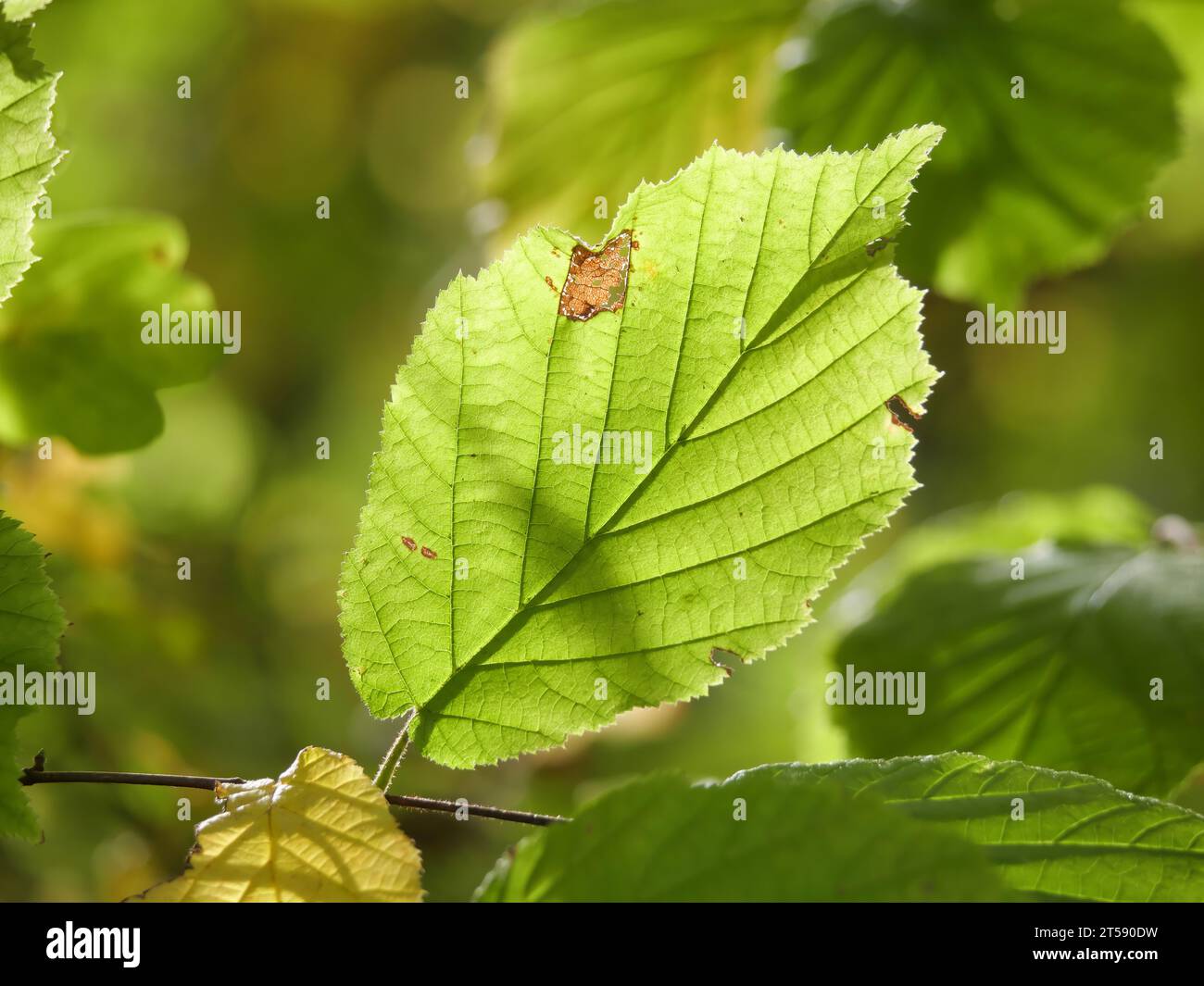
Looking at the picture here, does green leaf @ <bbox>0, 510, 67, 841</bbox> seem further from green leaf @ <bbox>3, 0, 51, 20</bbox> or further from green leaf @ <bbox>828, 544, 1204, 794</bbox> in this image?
green leaf @ <bbox>828, 544, 1204, 794</bbox>

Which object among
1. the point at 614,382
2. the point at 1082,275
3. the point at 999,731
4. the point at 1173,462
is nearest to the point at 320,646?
the point at 999,731

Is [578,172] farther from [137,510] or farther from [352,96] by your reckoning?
[352,96]

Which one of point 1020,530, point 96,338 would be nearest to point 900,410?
point 96,338

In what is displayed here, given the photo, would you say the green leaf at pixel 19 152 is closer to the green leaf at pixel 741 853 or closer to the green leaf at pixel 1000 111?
the green leaf at pixel 741 853

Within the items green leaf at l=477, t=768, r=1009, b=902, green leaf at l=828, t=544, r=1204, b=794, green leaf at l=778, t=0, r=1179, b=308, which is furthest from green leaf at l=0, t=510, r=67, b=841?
green leaf at l=778, t=0, r=1179, b=308

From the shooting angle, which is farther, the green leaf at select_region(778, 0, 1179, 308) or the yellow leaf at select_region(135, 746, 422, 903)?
the green leaf at select_region(778, 0, 1179, 308)

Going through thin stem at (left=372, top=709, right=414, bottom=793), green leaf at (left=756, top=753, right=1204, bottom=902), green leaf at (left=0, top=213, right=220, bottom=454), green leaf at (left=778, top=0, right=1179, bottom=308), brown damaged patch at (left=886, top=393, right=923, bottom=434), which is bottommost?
green leaf at (left=756, top=753, right=1204, bottom=902)

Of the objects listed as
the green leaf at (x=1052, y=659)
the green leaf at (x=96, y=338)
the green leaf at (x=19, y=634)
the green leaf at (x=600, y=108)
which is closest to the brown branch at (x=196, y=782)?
the green leaf at (x=19, y=634)

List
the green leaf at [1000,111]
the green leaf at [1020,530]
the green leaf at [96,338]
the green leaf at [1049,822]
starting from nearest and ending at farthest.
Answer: the green leaf at [1049,822]
the green leaf at [96,338]
the green leaf at [1000,111]
the green leaf at [1020,530]
